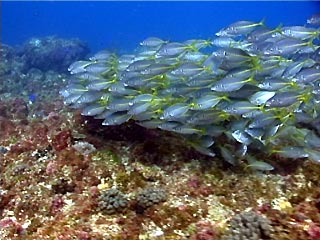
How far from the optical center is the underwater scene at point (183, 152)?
477 centimetres

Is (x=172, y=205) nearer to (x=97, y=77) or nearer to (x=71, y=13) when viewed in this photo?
(x=97, y=77)

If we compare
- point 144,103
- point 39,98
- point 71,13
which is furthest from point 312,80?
point 71,13

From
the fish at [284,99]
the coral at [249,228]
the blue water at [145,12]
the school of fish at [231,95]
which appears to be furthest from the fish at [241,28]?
the blue water at [145,12]

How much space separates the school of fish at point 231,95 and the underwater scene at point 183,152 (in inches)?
0.7

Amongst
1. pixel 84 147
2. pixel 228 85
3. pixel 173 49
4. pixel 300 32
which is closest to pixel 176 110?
pixel 228 85

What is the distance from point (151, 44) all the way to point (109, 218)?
10.7ft

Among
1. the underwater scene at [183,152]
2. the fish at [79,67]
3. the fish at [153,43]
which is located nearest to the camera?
the underwater scene at [183,152]

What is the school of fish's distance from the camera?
536 cm

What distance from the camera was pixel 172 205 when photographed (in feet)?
16.6

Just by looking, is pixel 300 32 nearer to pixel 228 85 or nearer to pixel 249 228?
pixel 228 85

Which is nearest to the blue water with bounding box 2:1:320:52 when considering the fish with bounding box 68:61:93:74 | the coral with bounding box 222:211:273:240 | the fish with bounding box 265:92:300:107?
the fish with bounding box 68:61:93:74

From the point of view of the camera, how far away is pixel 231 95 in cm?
569

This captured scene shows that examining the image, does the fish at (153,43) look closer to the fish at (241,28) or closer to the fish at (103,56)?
the fish at (103,56)

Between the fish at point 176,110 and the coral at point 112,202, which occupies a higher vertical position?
the fish at point 176,110
